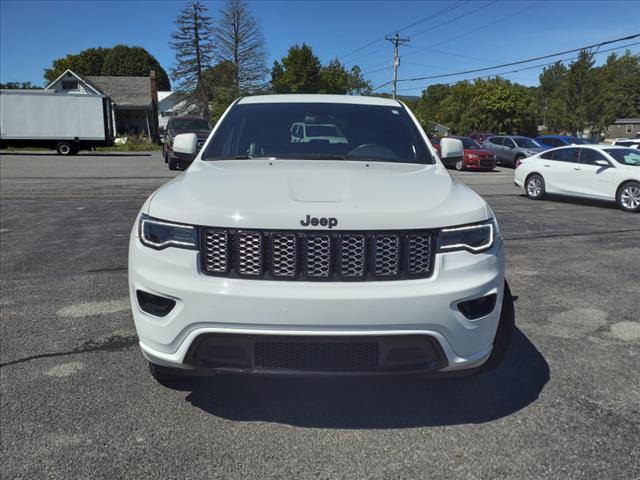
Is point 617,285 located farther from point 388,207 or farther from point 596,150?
point 596,150

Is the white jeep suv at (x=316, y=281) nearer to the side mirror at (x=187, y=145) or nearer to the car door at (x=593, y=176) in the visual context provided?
the side mirror at (x=187, y=145)

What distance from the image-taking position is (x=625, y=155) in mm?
12195

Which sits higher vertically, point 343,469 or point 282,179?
point 282,179

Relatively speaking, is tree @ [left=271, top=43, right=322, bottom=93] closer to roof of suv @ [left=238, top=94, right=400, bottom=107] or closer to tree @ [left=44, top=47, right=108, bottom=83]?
tree @ [left=44, top=47, right=108, bottom=83]

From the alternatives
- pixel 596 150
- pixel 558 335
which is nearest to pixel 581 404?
pixel 558 335

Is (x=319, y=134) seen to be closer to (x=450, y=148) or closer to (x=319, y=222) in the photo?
(x=450, y=148)

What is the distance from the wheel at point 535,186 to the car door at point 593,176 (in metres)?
0.94

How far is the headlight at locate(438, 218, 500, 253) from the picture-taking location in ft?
8.27

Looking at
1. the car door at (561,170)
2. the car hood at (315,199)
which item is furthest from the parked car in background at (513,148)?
the car hood at (315,199)

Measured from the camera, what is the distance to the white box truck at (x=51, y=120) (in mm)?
30219

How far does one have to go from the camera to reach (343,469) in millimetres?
2465

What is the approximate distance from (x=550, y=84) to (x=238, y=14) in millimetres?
114423

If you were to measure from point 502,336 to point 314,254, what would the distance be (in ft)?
3.90

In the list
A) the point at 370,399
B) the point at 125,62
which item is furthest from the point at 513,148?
the point at 125,62
